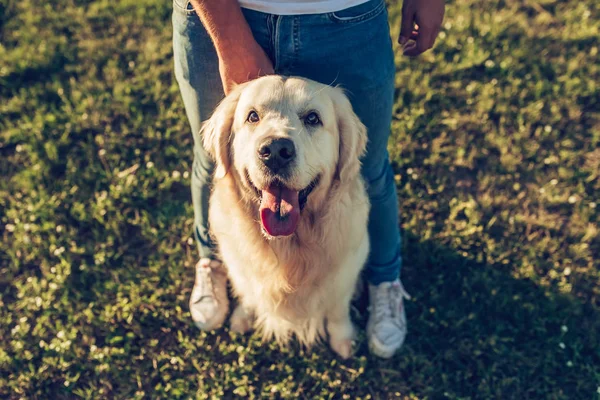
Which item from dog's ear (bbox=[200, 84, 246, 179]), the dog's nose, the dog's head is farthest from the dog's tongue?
dog's ear (bbox=[200, 84, 246, 179])

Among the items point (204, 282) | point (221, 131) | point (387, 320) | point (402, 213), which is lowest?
point (387, 320)

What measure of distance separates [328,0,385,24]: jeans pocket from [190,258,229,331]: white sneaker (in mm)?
1874

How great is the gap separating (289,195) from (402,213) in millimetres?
1698

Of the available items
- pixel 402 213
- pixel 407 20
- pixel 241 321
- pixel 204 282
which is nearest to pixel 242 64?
pixel 407 20

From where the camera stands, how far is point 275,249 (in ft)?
8.69

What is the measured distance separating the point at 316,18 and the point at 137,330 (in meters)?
2.30

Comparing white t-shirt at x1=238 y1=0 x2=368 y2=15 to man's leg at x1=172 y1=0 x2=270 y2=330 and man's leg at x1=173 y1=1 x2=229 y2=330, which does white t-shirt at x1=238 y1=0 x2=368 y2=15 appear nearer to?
man's leg at x1=172 y1=0 x2=270 y2=330

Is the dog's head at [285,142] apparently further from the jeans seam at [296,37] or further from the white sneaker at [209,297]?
the white sneaker at [209,297]

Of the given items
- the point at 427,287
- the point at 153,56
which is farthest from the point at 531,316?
the point at 153,56

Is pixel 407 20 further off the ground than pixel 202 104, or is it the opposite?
pixel 407 20

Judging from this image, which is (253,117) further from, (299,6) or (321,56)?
(299,6)

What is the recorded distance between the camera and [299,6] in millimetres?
2109

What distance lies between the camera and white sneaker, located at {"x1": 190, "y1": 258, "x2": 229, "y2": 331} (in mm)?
Result: 3369

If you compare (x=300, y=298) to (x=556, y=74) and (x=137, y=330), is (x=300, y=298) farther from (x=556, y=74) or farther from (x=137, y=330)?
(x=556, y=74)
